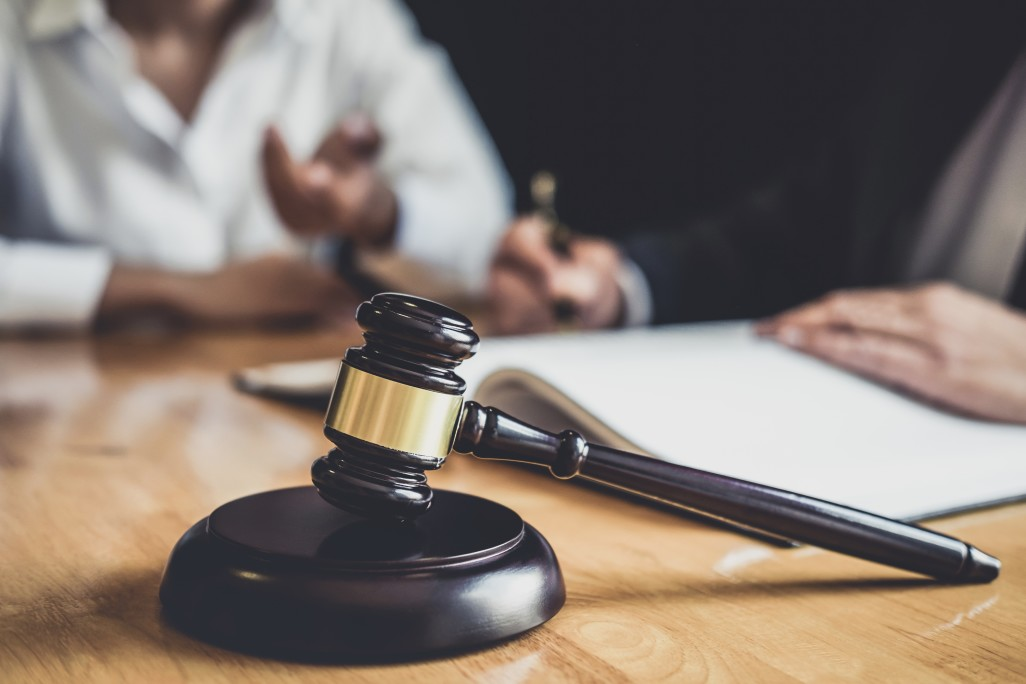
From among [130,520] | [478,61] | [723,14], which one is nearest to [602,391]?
[130,520]

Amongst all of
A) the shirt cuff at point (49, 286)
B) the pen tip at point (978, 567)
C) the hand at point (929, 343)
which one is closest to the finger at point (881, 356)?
the hand at point (929, 343)

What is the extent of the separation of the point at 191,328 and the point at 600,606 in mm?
1127

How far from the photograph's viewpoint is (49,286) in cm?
137

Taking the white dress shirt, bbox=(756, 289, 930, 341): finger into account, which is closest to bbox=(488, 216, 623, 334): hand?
bbox=(756, 289, 930, 341): finger

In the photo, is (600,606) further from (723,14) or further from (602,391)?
(723,14)

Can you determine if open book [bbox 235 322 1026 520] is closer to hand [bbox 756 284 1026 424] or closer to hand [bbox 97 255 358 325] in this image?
hand [bbox 756 284 1026 424]

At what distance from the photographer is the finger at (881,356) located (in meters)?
0.79

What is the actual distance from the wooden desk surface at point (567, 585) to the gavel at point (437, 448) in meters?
0.05

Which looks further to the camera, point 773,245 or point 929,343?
point 773,245

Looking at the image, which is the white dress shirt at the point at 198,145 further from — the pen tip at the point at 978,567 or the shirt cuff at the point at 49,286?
the pen tip at the point at 978,567

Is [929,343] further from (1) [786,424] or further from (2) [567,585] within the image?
(2) [567,585]

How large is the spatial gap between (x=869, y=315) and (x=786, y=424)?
0.27 meters

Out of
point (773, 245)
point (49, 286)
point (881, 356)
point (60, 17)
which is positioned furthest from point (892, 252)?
point (60, 17)

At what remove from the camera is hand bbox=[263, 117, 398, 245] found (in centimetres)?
139
